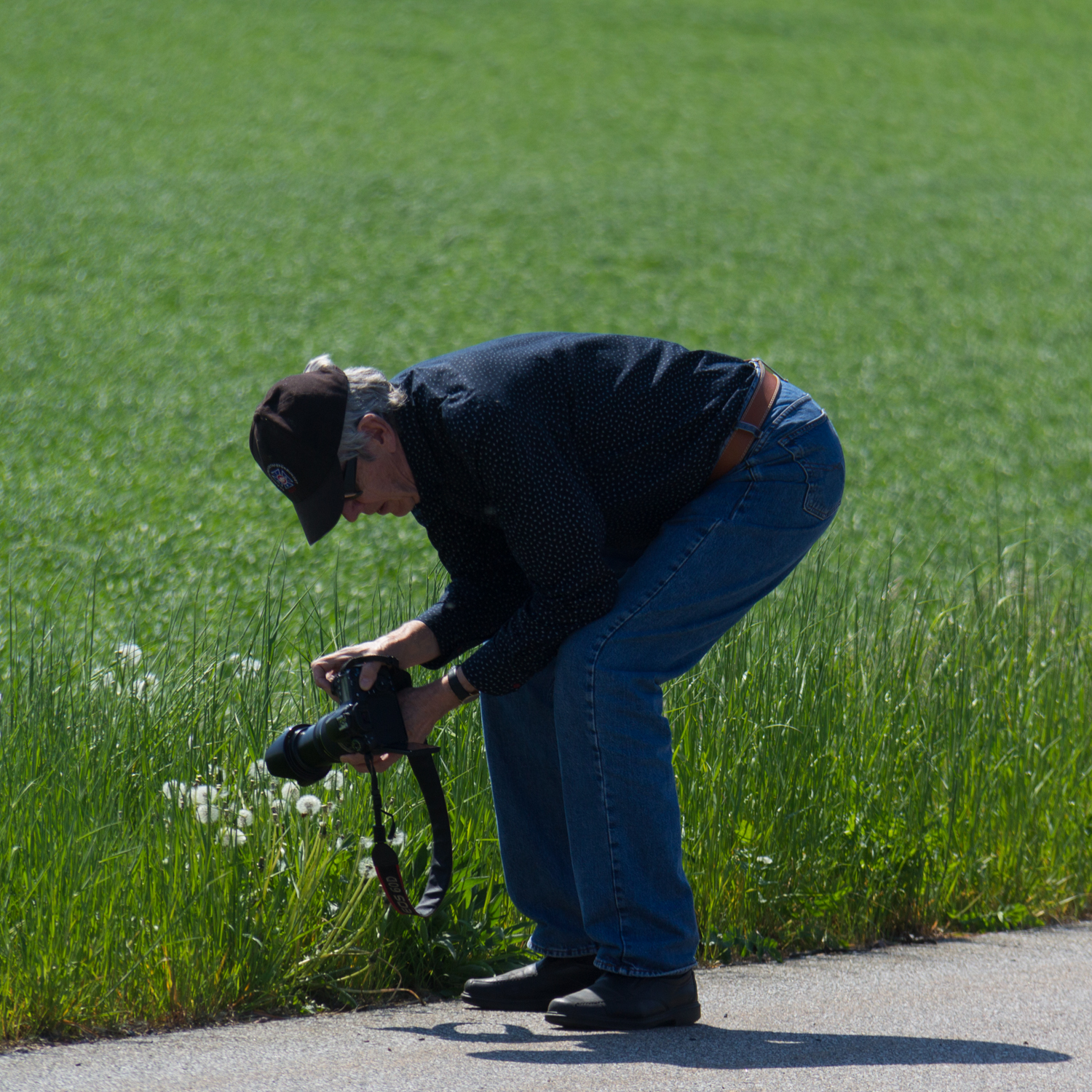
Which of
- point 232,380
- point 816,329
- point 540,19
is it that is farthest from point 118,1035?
point 540,19

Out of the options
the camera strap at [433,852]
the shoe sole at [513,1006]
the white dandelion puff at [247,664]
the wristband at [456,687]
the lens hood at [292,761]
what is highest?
the wristband at [456,687]

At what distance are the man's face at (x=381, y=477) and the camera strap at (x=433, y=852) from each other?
56cm

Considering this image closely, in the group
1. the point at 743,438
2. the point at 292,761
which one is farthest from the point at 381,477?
the point at 743,438

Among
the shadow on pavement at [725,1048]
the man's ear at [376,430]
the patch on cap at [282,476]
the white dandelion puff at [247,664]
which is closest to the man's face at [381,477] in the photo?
the man's ear at [376,430]

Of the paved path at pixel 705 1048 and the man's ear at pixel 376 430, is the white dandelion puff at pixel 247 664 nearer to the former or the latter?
the paved path at pixel 705 1048

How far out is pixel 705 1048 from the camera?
3160 millimetres

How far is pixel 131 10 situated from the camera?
2717 centimetres

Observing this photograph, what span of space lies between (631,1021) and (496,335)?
11.3 metres

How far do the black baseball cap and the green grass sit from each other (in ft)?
3.11

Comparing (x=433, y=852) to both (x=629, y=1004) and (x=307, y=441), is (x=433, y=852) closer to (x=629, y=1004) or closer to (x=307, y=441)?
(x=629, y=1004)

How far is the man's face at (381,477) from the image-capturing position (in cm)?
311

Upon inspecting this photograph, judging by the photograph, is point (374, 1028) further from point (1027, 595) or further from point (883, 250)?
point (883, 250)

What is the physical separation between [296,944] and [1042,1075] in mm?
1722

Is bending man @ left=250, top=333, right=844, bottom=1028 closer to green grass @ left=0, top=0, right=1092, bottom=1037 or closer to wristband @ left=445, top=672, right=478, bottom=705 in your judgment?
wristband @ left=445, top=672, right=478, bottom=705
